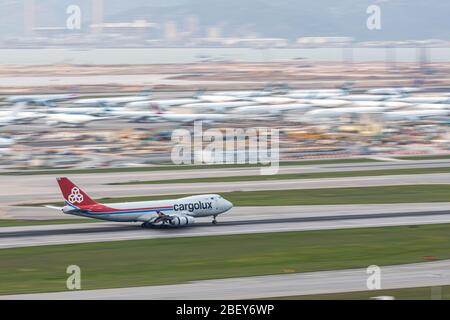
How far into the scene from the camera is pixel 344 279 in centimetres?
4788

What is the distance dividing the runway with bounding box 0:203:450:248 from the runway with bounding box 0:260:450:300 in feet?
56.0

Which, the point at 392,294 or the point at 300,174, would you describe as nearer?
the point at 392,294

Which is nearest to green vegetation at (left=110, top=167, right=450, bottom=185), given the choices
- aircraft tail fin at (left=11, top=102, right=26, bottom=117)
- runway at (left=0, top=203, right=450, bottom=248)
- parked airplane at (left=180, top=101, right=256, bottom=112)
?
runway at (left=0, top=203, right=450, bottom=248)

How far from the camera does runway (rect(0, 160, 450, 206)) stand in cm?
8719

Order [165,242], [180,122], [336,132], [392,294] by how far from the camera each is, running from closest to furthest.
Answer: [392,294], [165,242], [336,132], [180,122]

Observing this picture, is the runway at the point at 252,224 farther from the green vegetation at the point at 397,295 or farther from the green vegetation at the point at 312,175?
the green vegetation at the point at 397,295

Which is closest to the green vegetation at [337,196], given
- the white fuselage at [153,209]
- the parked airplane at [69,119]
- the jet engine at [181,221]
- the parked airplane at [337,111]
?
the white fuselage at [153,209]

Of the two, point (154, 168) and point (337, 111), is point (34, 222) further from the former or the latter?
point (337, 111)

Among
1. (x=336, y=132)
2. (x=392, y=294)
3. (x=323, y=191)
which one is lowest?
(x=392, y=294)

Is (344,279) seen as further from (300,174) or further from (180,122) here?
(180,122)

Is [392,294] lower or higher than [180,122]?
lower
